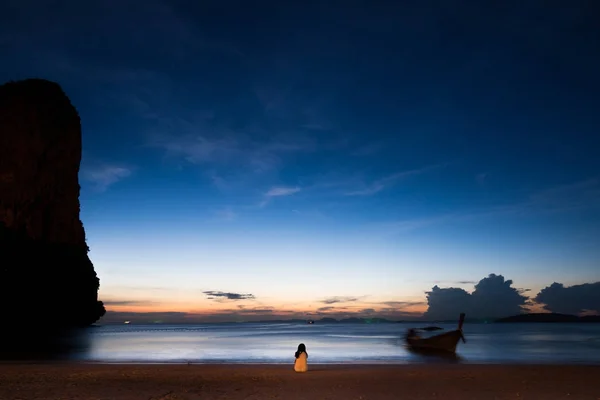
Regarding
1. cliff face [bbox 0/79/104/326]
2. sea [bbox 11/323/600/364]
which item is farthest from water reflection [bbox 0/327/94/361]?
cliff face [bbox 0/79/104/326]

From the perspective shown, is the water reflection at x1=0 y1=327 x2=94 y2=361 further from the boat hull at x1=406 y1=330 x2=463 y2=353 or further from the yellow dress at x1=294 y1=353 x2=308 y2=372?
the boat hull at x1=406 y1=330 x2=463 y2=353

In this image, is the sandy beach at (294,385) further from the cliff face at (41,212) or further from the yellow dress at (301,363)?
the cliff face at (41,212)

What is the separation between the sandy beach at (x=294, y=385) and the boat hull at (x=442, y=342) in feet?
66.9

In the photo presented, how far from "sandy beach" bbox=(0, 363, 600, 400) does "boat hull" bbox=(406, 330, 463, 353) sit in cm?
2040

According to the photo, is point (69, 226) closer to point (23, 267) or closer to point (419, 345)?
point (23, 267)

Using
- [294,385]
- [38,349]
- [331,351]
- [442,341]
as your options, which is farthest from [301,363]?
[38,349]

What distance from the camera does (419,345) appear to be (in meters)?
44.0

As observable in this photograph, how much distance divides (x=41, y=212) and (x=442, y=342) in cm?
8053

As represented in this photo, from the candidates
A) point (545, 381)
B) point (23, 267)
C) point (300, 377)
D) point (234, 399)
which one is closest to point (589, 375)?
point (545, 381)

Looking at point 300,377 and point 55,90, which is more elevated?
point 55,90

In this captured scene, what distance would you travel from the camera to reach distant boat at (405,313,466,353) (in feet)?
133

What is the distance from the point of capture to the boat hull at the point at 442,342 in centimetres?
4069

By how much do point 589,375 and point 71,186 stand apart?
337 feet

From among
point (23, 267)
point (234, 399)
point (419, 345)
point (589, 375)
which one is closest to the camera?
point (234, 399)
